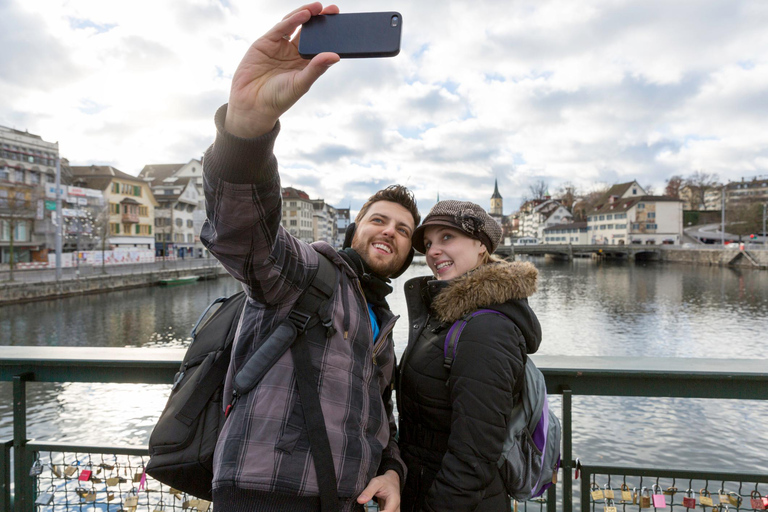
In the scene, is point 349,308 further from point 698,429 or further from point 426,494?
point 698,429

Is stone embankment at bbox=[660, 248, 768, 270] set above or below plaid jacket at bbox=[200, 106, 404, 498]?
below

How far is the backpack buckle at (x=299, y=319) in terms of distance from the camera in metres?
1.35

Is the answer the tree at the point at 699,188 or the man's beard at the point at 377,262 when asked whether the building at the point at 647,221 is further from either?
the man's beard at the point at 377,262

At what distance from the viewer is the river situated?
8844 millimetres

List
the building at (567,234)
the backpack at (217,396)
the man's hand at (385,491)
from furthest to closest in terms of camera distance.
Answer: the building at (567,234)
the man's hand at (385,491)
the backpack at (217,396)

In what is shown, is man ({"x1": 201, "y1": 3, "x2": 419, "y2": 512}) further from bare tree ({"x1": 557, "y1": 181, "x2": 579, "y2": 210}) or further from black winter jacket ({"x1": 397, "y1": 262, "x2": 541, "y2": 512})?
bare tree ({"x1": 557, "y1": 181, "x2": 579, "y2": 210})

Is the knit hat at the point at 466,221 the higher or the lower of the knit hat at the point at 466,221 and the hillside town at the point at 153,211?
the lower

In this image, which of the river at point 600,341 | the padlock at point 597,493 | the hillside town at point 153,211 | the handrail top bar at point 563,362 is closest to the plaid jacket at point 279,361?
the handrail top bar at point 563,362

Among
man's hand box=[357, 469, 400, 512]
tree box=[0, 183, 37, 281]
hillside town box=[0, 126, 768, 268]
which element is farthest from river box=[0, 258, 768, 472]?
tree box=[0, 183, 37, 281]

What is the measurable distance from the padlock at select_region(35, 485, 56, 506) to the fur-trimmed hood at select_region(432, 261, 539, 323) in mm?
1991

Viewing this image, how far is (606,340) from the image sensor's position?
57.0ft

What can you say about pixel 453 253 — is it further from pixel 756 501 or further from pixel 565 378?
pixel 756 501

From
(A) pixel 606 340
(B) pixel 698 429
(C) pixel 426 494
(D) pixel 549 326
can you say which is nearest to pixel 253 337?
(C) pixel 426 494

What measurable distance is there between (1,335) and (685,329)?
25866 mm
